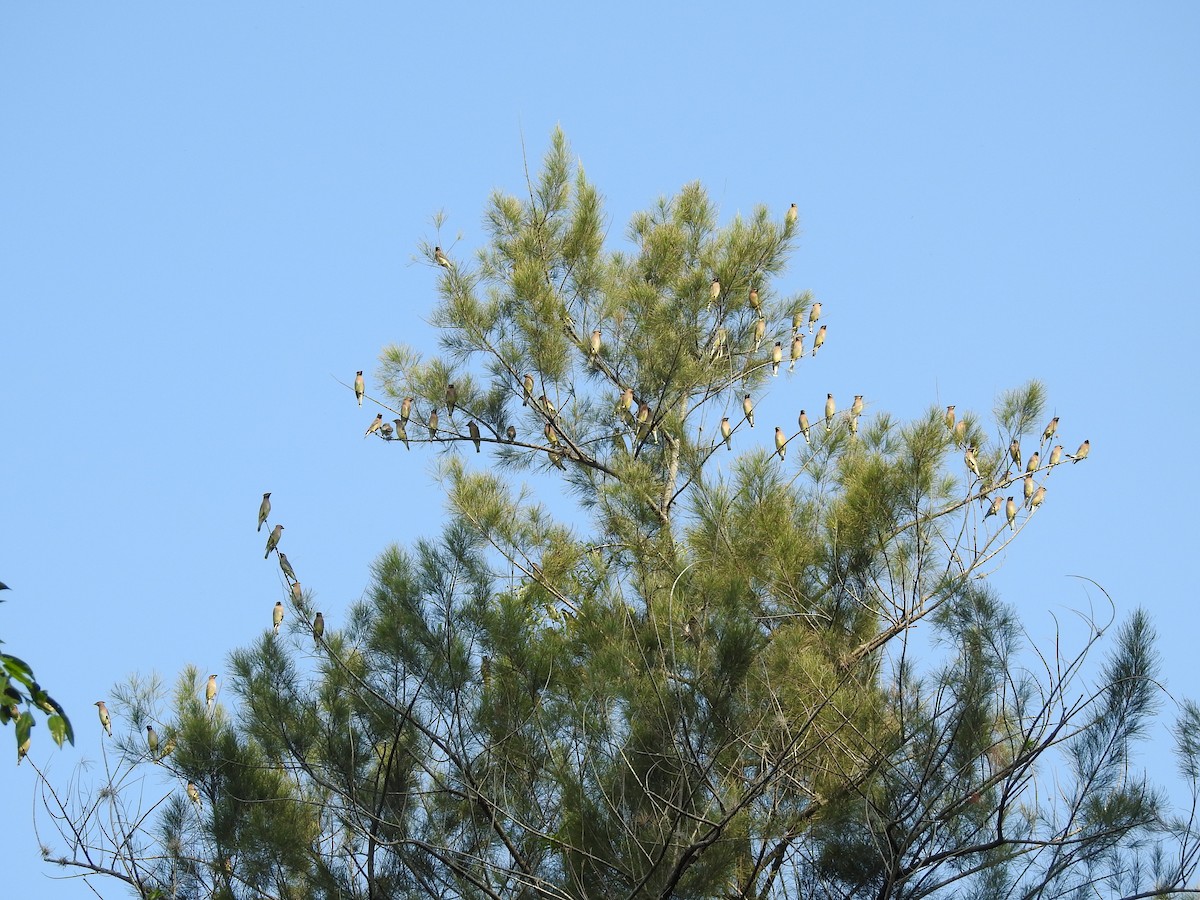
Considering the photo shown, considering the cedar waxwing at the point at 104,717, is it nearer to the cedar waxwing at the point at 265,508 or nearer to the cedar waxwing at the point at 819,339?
the cedar waxwing at the point at 265,508

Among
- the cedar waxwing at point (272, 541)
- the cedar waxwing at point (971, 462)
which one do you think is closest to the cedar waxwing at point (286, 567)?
the cedar waxwing at point (272, 541)

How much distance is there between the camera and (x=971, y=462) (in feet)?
24.1

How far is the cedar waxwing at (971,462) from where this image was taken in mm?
7297

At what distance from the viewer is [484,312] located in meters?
8.30

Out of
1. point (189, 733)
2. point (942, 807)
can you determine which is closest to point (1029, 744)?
point (942, 807)

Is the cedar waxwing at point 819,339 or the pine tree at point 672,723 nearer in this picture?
the pine tree at point 672,723

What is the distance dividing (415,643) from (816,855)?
169 cm

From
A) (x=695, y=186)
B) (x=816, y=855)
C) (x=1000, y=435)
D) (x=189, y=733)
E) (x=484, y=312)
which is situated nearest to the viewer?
(x=816, y=855)

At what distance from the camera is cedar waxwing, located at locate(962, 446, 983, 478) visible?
7.30 meters

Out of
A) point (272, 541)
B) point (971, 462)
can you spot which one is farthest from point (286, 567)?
point (971, 462)

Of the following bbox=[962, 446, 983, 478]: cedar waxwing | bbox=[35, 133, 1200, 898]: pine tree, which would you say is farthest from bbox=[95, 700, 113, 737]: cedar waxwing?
bbox=[962, 446, 983, 478]: cedar waxwing

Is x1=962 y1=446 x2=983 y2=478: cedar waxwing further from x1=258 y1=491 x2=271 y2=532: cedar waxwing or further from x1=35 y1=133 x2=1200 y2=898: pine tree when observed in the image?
x1=258 y1=491 x2=271 y2=532: cedar waxwing

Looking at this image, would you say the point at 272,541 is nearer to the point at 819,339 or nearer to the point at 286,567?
the point at 286,567

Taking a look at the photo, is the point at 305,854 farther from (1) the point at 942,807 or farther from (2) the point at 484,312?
(2) the point at 484,312
